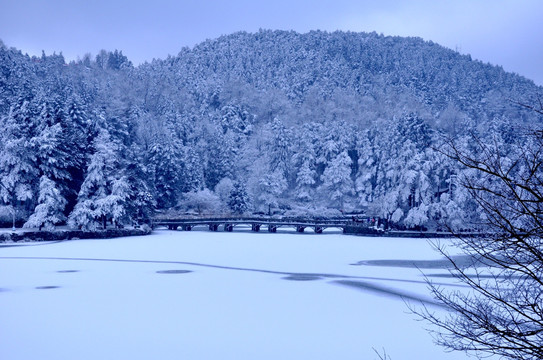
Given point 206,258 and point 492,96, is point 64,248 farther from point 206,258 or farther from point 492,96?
point 492,96

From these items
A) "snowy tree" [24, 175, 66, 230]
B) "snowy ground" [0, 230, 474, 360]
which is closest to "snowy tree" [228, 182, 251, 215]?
"snowy tree" [24, 175, 66, 230]

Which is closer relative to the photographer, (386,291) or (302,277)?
(386,291)

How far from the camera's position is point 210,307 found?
1795 cm

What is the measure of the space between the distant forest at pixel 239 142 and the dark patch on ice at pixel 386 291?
23.5ft

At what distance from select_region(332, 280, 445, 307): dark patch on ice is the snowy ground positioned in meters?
0.05

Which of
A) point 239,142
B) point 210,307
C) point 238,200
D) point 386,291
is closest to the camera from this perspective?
point 210,307

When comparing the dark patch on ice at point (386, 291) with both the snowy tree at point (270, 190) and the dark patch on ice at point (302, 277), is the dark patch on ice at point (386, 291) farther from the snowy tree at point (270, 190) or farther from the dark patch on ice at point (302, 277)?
the snowy tree at point (270, 190)

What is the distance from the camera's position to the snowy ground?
13047mm

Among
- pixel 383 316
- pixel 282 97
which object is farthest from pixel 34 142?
pixel 282 97

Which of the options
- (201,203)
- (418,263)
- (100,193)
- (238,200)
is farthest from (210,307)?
(238,200)

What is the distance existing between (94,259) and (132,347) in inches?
803

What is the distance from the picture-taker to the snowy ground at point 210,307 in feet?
42.8

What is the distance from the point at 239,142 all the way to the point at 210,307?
85.4 metres

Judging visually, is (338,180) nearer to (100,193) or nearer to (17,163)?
(100,193)
